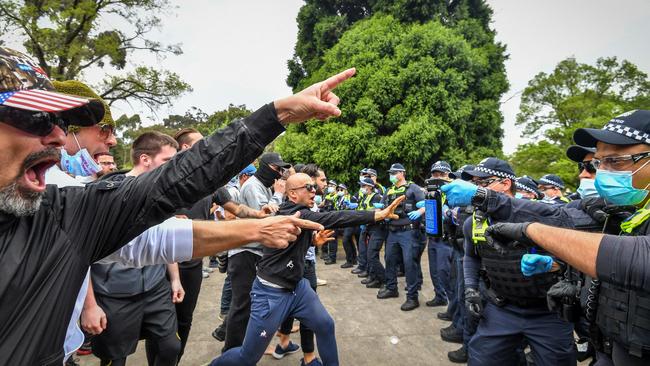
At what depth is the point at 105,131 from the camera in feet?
8.04

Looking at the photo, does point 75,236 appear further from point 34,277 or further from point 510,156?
point 510,156

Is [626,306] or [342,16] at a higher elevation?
[342,16]

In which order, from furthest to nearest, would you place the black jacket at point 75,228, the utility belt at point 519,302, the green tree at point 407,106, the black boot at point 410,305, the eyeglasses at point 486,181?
the green tree at point 407,106
the black boot at point 410,305
the eyeglasses at point 486,181
the utility belt at point 519,302
the black jacket at point 75,228

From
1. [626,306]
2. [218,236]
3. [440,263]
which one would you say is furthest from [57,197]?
[440,263]

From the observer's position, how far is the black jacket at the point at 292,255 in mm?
3213

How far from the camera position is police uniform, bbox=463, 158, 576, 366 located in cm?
270

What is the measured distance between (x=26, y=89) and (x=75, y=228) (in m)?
0.43

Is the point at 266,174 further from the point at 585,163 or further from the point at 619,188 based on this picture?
the point at 585,163

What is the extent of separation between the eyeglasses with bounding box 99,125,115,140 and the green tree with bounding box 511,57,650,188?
19.4m

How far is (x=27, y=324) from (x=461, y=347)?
15.0 feet

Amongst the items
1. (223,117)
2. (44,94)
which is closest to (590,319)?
(44,94)

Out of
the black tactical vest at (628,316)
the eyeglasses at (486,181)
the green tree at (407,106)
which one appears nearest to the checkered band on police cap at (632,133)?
the black tactical vest at (628,316)

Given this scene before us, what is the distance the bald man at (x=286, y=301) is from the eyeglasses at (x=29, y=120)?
2.39 m

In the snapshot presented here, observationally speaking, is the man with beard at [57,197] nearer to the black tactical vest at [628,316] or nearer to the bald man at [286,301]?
the black tactical vest at [628,316]
